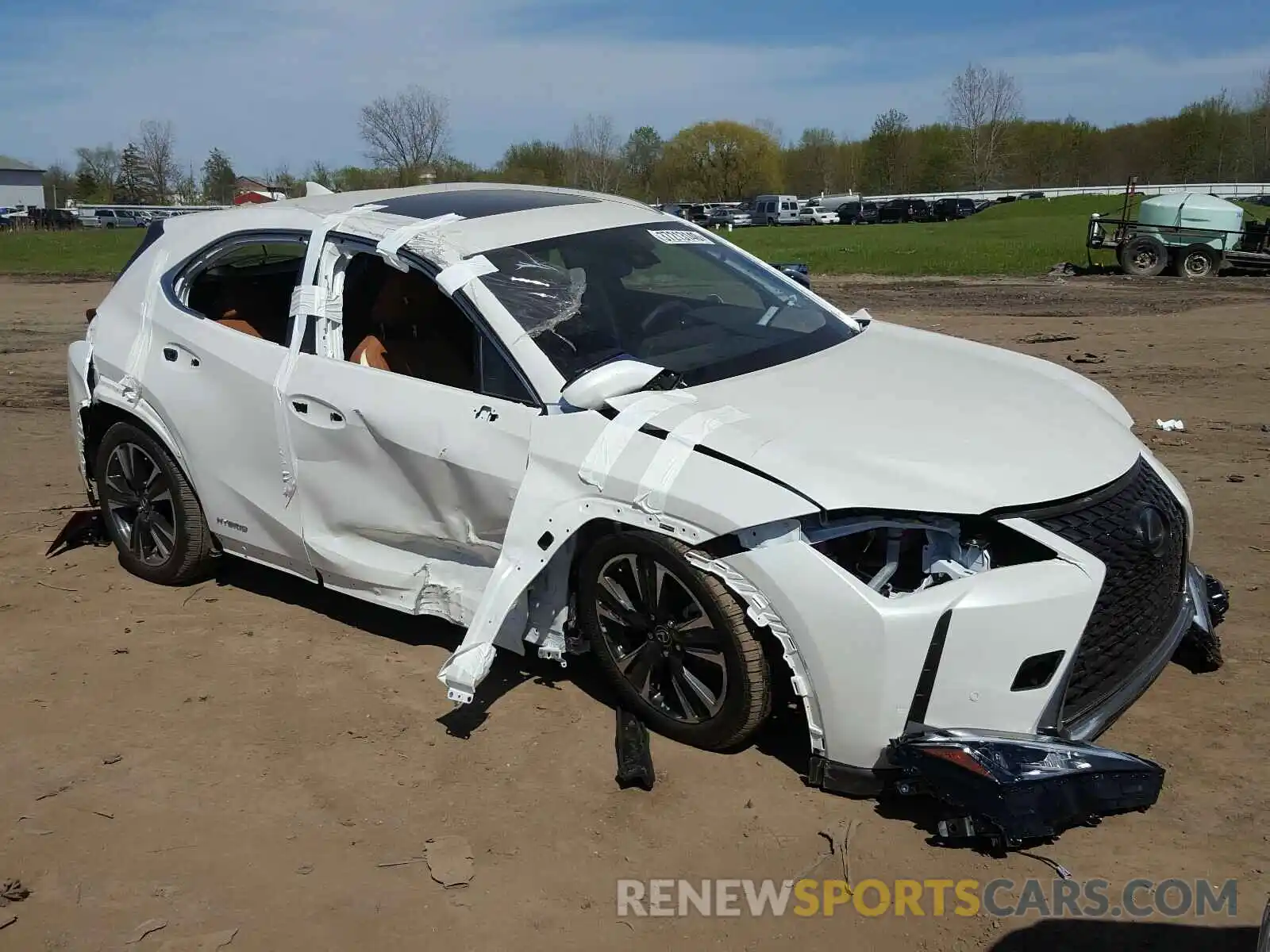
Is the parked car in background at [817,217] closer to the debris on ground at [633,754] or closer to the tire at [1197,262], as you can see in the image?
the tire at [1197,262]

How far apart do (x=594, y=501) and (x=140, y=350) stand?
108 inches

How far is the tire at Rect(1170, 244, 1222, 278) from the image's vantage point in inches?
846

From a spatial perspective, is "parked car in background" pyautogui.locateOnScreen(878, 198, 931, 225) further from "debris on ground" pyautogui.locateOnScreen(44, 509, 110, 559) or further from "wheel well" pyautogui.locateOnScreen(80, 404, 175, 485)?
"wheel well" pyautogui.locateOnScreen(80, 404, 175, 485)

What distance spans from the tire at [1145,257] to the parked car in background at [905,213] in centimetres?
3881

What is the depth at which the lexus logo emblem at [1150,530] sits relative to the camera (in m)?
3.56

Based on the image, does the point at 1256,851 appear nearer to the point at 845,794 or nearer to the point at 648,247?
the point at 845,794

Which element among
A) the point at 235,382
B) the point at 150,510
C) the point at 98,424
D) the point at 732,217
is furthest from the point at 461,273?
the point at 732,217

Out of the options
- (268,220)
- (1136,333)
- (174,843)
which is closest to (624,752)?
(174,843)

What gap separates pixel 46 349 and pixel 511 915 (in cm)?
1360

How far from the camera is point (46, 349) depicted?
14.4m

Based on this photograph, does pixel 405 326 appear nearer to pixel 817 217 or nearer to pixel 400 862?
Answer: pixel 400 862

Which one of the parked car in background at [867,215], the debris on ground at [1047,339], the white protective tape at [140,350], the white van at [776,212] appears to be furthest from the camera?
the white van at [776,212]

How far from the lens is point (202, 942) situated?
311 centimetres

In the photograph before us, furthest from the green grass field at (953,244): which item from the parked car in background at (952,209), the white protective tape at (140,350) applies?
the white protective tape at (140,350)
